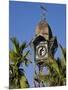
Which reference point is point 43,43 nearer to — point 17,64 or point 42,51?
point 42,51

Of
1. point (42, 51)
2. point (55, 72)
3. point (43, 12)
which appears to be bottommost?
point (55, 72)

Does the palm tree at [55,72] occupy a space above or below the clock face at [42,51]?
below

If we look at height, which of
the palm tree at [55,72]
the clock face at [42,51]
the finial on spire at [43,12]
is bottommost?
the palm tree at [55,72]

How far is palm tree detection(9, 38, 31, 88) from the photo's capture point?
1.77 metres

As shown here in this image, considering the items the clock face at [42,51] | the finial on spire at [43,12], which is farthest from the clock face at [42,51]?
the finial on spire at [43,12]

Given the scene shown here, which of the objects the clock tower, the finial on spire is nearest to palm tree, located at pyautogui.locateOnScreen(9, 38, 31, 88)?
the clock tower

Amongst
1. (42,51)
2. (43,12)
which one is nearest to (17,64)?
(42,51)

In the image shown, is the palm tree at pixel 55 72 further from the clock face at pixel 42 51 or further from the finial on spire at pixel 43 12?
the finial on spire at pixel 43 12

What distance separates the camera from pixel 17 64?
1783 millimetres

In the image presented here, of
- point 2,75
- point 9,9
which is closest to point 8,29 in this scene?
point 9,9

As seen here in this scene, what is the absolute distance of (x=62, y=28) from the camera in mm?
1882

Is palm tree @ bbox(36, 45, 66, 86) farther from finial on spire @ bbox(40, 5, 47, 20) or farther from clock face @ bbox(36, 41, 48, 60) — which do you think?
finial on spire @ bbox(40, 5, 47, 20)

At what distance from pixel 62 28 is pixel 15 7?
37cm

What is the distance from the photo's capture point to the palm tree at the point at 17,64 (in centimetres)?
177
